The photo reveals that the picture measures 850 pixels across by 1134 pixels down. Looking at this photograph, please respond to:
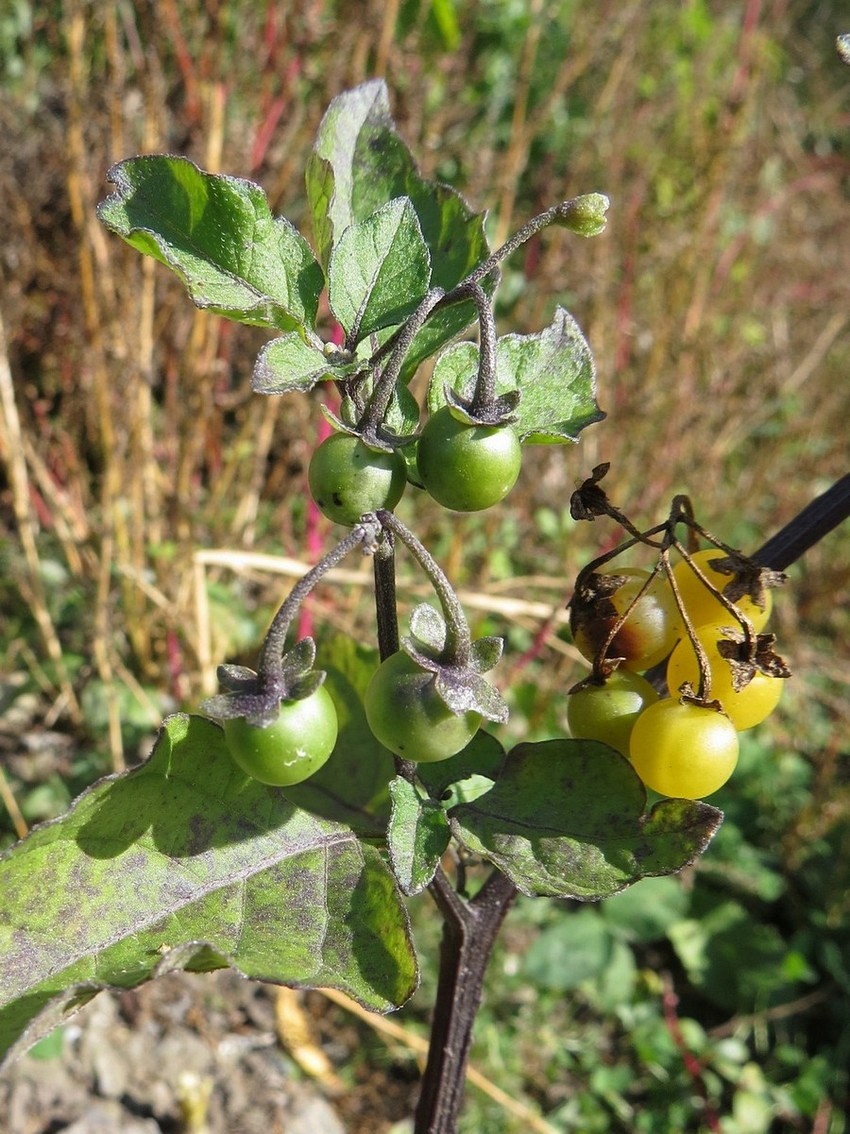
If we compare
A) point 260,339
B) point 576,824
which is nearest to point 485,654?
point 576,824

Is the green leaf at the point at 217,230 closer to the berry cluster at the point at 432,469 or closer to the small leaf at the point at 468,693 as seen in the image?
the berry cluster at the point at 432,469

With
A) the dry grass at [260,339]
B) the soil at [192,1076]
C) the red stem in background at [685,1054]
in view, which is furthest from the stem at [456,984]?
the red stem in background at [685,1054]

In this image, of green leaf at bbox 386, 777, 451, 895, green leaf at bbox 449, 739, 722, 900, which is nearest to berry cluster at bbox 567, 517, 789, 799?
green leaf at bbox 449, 739, 722, 900

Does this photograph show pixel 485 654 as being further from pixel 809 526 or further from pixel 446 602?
pixel 809 526

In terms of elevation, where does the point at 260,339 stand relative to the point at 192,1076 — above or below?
above

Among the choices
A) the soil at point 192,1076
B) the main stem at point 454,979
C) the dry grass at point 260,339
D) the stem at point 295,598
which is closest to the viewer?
the stem at point 295,598
